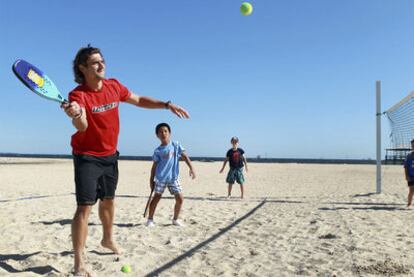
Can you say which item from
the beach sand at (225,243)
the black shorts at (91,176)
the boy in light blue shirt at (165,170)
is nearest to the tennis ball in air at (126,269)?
the beach sand at (225,243)

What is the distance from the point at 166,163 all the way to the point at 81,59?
8.62 feet

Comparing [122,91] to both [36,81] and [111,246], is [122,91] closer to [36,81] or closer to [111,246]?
[36,81]

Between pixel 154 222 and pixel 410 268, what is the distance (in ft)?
11.4

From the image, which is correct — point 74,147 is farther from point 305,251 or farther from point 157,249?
point 305,251

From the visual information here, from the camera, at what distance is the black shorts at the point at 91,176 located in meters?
3.19

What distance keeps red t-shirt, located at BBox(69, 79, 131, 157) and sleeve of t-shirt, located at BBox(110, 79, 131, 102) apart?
150 millimetres

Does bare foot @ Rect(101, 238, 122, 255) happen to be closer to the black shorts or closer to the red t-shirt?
the black shorts

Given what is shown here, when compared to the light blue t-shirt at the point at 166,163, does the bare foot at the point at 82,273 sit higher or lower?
lower

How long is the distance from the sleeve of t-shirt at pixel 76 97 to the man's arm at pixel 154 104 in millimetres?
705

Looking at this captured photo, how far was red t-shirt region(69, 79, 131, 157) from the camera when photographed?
3.19 metres

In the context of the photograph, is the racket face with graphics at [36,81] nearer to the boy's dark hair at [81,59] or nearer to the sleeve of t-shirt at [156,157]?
the boy's dark hair at [81,59]

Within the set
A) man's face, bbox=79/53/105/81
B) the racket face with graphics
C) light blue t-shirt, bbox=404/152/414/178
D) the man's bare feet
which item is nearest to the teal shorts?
light blue t-shirt, bbox=404/152/414/178

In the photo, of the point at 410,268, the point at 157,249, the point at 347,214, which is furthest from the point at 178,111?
the point at 347,214

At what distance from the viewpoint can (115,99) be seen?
347cm
